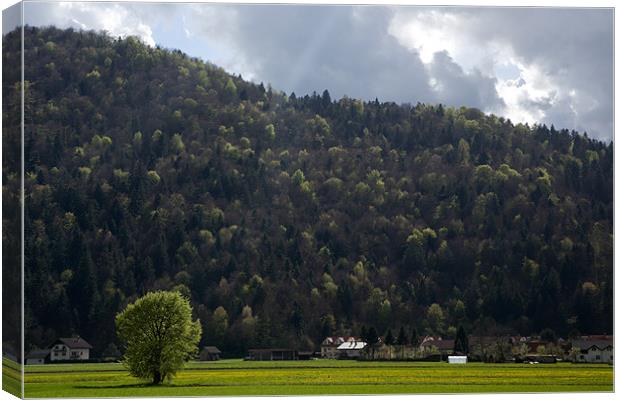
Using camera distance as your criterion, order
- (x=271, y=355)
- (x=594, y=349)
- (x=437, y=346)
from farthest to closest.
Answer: (x=437, y=346), (x=594, y=349), (x=271, y=355)

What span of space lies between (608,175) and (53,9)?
1560cm

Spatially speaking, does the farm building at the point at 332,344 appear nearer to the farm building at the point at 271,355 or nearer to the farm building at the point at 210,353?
the farm building at the point at 271,355

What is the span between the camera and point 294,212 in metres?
43.3

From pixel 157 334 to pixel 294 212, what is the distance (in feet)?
19.3

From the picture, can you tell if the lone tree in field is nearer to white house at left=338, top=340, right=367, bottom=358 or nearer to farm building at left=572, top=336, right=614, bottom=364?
white house at left=338, top=340, right=367, bottom=358

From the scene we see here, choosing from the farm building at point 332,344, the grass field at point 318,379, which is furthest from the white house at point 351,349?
the grass field at point 318,379

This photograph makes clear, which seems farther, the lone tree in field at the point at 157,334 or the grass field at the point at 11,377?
the lone tree in field at the point at 157,334

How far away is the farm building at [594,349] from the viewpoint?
4081 centimetres

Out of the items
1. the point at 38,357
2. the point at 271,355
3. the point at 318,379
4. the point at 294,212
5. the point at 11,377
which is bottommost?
the point at 318,379

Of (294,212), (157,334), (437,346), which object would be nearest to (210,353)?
(157,334)

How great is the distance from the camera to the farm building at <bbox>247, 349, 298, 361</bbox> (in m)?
40.8

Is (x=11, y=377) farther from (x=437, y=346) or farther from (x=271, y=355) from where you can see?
(x=437, y=346)

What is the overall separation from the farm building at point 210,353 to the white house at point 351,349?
3184 mm

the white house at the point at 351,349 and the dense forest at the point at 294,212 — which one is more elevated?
the dense forest at the point at 294,212
